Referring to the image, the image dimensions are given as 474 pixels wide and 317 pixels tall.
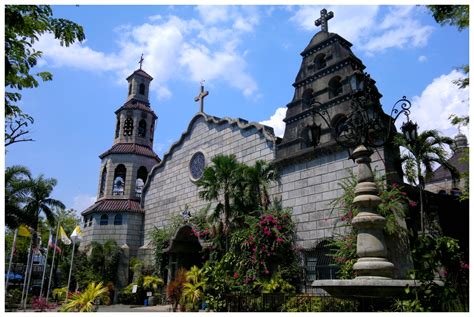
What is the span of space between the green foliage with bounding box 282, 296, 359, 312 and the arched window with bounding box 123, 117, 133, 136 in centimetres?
2038

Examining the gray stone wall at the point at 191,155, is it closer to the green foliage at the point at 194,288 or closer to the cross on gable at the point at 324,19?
the cross on gable at the point at 324,19

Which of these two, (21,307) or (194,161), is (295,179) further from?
(21,307)

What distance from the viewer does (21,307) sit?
71.4ft

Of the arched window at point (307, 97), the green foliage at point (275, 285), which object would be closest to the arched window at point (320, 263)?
the green foliage at point (275, 285)

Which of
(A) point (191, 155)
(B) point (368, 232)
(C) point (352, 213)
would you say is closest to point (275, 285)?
(C) point (352, 213)

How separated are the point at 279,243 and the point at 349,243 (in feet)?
11.0

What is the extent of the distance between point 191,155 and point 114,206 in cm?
659

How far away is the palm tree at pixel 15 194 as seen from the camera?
23984 mm

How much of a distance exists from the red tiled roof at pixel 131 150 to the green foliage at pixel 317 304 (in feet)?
60.7

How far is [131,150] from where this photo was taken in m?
28.6

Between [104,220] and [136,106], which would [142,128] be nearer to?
[136,106]

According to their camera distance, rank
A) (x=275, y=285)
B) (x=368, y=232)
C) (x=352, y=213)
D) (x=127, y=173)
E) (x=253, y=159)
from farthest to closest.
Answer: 1. (x=127, y=173)
2. (x=253, y=159)
3. (x=275, y=285)
4. (x=352, y=213)
5. (x=368, y=232)

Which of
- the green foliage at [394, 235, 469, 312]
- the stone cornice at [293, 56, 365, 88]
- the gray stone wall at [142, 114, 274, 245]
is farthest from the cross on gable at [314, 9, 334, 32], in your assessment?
the green foliage at [394, 235, 469, 312]

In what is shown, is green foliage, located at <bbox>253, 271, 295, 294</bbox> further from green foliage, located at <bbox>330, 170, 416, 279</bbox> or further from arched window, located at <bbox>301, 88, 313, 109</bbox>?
arched window, located at <bbox>301, 88, 313, 109</bbox>
